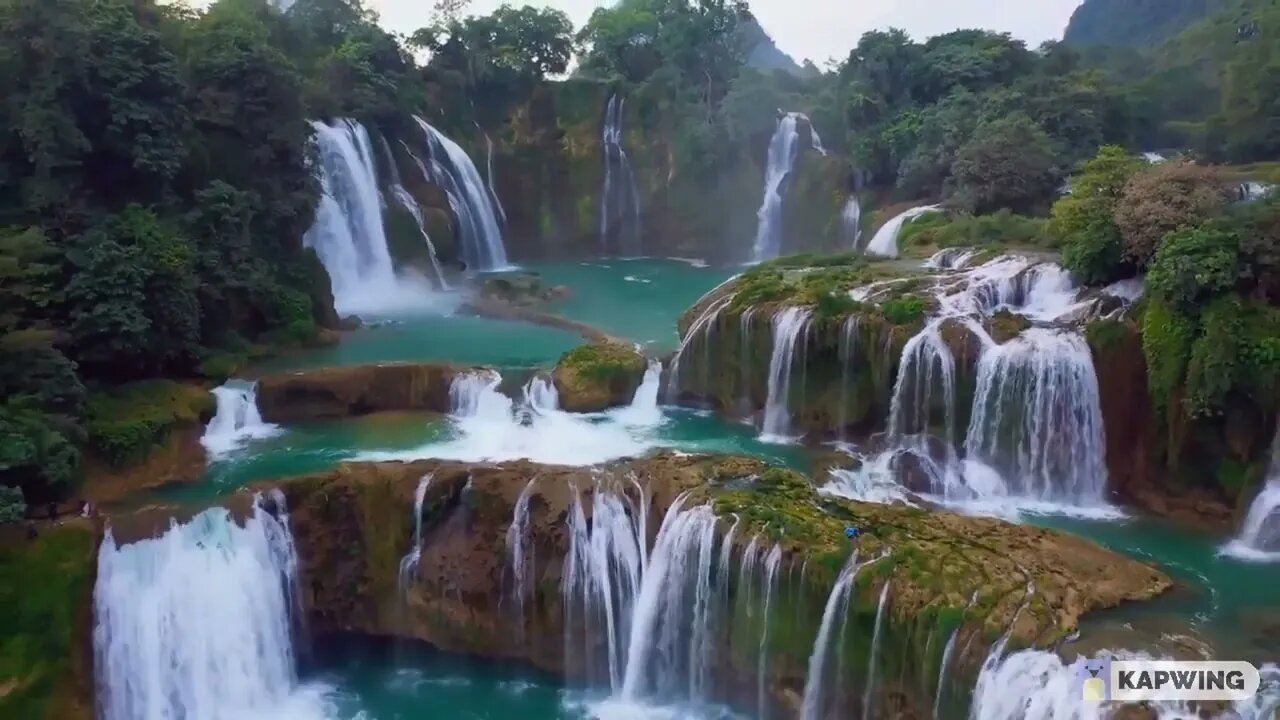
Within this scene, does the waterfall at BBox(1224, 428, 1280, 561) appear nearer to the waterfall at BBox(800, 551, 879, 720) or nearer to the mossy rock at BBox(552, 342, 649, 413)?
the waterfall at BBox(800, 551, 879, 720)

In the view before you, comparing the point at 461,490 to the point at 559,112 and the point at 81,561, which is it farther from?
the point at 559,112

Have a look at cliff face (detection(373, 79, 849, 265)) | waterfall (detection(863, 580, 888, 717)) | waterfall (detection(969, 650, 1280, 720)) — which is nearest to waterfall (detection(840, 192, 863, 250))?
cliff face (detection(373, 79, 849, 265))

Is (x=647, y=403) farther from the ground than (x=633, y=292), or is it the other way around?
(x=633, y=292)

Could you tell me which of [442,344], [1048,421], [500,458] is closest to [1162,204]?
[1048,421]

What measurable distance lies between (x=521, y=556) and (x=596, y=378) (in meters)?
4.77

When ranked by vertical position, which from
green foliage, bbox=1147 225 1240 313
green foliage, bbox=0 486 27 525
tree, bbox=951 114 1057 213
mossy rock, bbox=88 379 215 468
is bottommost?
green foliage, bbox=0 486 27 525

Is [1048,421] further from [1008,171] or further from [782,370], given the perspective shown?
[1008,171]

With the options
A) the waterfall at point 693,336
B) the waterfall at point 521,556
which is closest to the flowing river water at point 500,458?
the waterfall at point 693,336

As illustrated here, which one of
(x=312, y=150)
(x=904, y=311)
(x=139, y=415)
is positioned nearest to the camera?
(x=139, y=415)

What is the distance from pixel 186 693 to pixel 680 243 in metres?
24.7

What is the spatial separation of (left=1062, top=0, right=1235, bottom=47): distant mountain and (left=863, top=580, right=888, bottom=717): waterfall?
150ft

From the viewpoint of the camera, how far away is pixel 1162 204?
14359 mm

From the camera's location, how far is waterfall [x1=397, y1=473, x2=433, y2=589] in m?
12.9

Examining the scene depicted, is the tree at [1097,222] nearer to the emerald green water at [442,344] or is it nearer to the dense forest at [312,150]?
the dense forest at [312,150]
